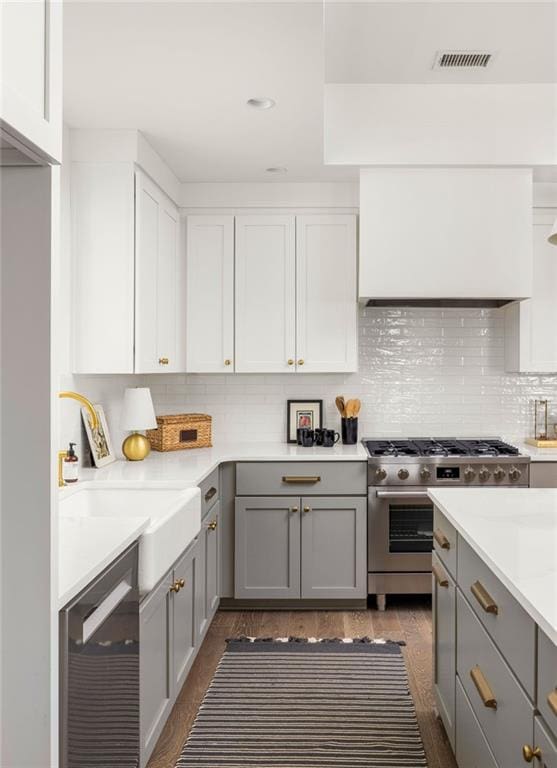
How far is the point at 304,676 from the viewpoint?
2887 millimetres

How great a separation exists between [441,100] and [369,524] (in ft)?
7.80

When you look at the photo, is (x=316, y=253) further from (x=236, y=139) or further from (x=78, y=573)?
(x=78, y=573)

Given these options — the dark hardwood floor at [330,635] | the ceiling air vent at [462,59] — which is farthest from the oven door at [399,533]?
the ceiling air vent at [462,59]

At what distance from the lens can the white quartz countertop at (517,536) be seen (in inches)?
53.1

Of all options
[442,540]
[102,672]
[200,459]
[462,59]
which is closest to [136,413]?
[200,459]

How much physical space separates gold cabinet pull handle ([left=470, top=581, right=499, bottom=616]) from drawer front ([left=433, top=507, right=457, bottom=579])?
11.1 inches

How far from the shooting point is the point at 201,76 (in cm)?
246

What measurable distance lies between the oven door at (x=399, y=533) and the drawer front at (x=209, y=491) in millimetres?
882

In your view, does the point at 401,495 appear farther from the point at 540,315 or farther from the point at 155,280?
the point at 155,280

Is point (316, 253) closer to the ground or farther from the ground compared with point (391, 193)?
closer to the ground

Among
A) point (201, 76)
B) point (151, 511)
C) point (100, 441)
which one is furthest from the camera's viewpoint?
point (100, 441)

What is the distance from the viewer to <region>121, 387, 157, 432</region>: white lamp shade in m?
3.31

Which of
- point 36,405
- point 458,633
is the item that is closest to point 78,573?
point 36,405

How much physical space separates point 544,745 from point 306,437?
9.16 ft
